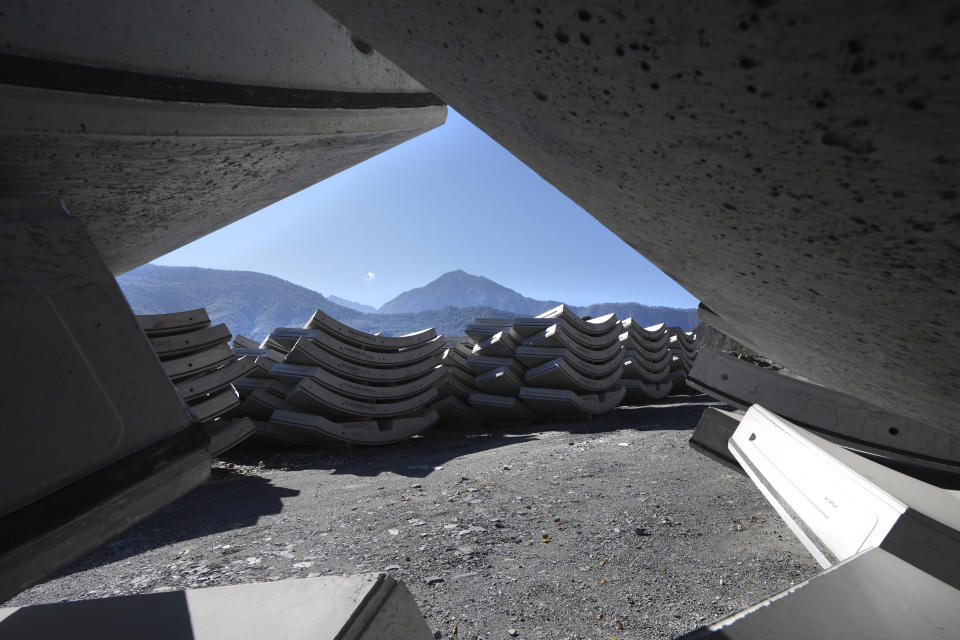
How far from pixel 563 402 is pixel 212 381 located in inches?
131

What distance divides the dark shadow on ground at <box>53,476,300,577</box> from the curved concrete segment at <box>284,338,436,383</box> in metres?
1.19

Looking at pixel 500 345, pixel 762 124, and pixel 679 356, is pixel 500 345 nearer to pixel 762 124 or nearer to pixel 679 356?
pixel 679 356

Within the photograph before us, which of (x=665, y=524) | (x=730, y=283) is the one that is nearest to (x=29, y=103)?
(x=730, y=283)

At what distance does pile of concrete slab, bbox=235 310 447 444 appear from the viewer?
173 inches

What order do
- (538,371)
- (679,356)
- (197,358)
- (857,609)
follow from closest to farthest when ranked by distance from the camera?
1. (857,609)
2. (197,358)
3. (538,371)
4. (679,356)

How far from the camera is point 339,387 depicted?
4.50 metres

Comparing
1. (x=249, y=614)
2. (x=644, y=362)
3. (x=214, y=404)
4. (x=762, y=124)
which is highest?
(x=762, y=124)

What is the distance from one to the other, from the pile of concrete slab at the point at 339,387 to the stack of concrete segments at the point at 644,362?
2706mm

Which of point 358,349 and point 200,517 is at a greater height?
point 358,349

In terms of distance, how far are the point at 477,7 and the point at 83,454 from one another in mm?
1012

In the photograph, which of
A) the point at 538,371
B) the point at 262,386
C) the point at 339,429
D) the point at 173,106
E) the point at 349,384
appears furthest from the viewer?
the point at 538,371

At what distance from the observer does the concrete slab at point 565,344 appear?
5.29 meters

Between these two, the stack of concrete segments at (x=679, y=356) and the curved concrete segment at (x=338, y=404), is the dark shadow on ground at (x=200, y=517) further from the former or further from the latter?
the stack of concrete segments at (x=679, y=356)

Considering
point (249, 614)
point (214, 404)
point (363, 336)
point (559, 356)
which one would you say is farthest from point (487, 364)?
point (249, 614)
